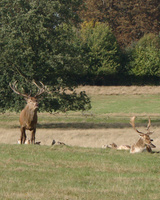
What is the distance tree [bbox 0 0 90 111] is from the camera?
28.0 m

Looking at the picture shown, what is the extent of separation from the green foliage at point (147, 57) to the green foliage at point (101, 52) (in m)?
2.45

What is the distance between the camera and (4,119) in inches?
1432

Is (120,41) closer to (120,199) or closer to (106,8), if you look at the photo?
(106,8)

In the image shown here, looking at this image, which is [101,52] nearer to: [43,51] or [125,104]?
[125,104]

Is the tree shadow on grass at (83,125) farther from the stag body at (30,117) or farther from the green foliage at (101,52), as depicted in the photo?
the green foliage at (101,52)

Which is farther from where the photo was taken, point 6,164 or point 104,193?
point 6,164

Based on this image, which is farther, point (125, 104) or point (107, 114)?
point (125, 104)

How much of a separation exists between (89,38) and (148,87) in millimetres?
10677

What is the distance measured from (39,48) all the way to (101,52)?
37.7 m

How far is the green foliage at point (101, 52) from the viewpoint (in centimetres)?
6425

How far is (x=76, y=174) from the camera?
1188 cm

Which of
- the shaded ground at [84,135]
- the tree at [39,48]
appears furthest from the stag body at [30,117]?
the tree at [39,48]

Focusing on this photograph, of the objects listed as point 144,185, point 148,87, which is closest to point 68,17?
point 144,185

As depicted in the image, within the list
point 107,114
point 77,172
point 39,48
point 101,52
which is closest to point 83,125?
point 39,48
